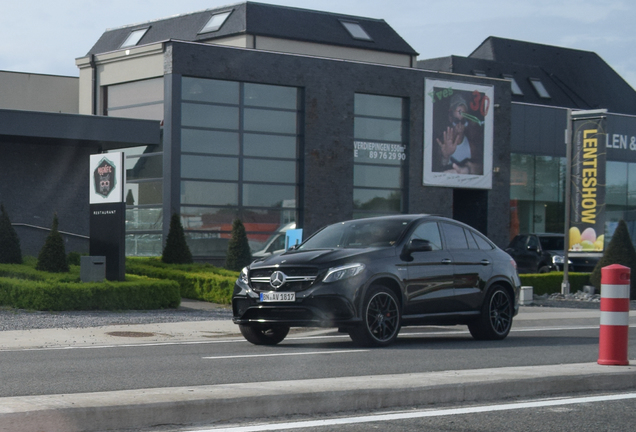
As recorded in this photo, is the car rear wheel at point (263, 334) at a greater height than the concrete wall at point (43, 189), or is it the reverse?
the concrete wall at point (43, 189)

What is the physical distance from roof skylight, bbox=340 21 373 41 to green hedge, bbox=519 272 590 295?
652 inches

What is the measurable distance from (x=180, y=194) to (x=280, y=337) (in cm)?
1679

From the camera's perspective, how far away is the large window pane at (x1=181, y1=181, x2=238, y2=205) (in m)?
28.5

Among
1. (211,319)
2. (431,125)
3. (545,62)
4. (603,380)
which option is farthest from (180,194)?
(545,62)

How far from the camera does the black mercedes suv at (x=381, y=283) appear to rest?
11.0 meters

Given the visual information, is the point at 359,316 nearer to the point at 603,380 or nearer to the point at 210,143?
the point at 603,380

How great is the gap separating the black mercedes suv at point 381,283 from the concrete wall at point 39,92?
76.9 feet

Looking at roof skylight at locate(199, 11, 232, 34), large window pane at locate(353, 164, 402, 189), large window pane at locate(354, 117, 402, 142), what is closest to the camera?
large window pane at locate(353, 164, 402, 189)

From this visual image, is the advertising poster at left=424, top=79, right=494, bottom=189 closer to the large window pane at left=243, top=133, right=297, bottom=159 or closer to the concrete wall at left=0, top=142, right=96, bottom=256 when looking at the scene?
the large window pane at left=243, top=133, right=297, bottom=159

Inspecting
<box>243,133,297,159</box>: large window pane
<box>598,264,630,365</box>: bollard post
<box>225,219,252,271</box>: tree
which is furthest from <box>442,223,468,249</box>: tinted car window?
<box>243,133,297,159</box>: large window pane

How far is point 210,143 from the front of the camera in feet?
95.5

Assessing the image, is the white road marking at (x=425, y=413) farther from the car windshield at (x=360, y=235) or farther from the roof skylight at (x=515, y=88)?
the roof skylight at (x=515, y=88)

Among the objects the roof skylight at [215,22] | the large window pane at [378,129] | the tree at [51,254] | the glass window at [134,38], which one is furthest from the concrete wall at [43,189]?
the glass window at [134,38]

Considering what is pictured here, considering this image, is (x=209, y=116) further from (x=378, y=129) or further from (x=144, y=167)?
(x=378, y=129)
